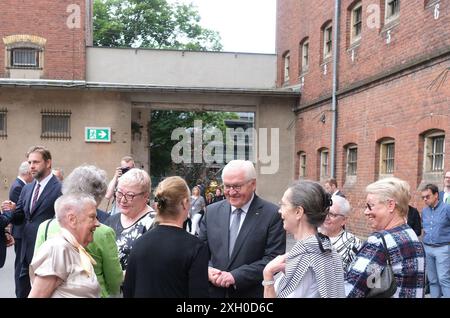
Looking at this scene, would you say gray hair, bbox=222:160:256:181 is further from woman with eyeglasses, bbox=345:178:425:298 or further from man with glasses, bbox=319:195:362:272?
woman with eyeglasses, bbox=345:178:425:298

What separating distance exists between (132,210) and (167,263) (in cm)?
123

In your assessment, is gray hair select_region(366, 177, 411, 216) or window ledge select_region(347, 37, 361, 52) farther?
window ledge select_region(347, 37, 361, 52)

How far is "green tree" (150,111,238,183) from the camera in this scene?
3086 cm

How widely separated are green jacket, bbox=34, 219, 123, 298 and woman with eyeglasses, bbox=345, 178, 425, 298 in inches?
60.9

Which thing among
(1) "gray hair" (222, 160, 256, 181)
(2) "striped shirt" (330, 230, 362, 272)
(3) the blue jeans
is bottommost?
(3) the blue jeans

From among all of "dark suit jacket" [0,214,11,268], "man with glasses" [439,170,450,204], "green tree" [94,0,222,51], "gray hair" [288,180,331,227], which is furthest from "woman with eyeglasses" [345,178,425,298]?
"green tree" [94,0,222,51]

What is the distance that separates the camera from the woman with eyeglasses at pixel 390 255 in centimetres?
296

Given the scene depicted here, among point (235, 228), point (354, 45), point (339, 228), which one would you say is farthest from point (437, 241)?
point (354, 45)

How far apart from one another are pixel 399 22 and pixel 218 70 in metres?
9.16

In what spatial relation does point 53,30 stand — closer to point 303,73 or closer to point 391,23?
point 303,73

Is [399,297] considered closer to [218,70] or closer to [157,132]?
[218,70]

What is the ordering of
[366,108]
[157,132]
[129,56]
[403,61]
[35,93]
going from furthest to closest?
[157,132] → [129,56] → [35,93] → [366,108] → [403,61]
